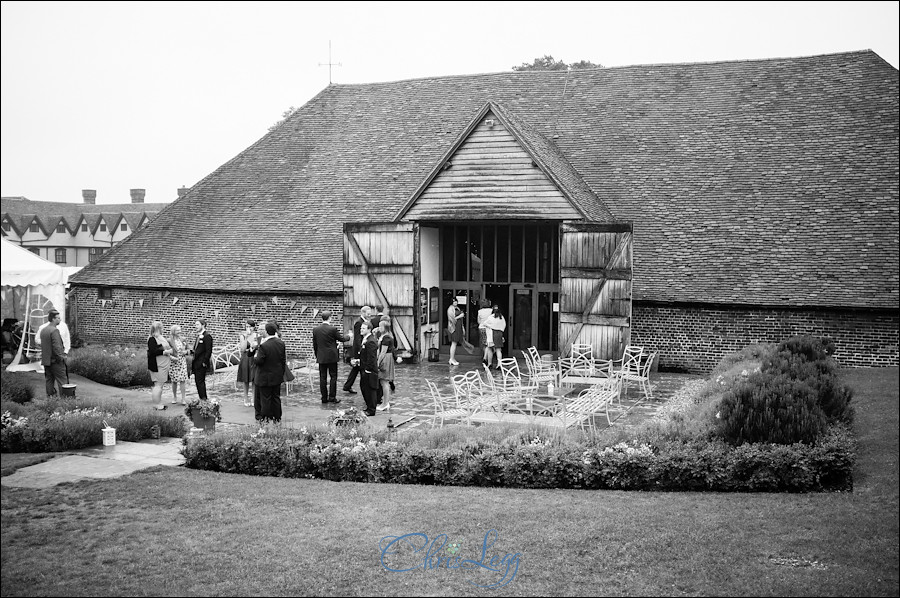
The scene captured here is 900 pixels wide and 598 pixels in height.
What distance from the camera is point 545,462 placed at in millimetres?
10125

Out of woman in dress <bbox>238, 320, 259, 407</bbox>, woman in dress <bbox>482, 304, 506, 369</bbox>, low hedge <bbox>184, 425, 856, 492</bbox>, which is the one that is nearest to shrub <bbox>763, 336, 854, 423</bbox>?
low hedge <bbox>184, 425, 856, 492</bbox>

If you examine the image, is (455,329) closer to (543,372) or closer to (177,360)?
(543,372)

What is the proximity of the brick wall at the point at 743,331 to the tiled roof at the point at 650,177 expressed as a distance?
0.41 m

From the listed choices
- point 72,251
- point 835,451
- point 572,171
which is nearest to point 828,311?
point 572,171

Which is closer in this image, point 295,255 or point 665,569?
point 665,569

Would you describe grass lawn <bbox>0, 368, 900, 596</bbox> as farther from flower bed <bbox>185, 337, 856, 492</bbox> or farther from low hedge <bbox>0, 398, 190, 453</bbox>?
low hedge <bbox>0, 398, 190, 453</bbox>

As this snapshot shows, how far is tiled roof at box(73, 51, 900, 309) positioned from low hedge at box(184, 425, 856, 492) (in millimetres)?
10570

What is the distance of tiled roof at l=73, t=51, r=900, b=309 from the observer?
2038 centimetres

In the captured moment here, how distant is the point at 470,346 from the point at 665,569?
52.9ft

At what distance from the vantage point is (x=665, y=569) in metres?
7.01

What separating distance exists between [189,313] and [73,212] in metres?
63.5

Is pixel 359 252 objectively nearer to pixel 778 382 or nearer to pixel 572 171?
pixel 572 171

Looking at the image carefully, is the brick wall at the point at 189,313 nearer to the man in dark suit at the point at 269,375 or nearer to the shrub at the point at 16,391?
the shrub at the point at 16,391

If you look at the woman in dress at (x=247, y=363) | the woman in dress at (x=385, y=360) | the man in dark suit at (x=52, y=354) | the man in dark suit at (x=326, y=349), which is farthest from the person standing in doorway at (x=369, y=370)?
the man in dark suit at (x=52, y=354)
